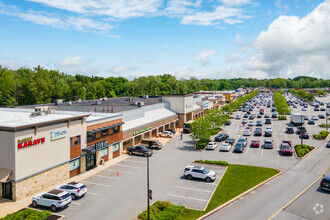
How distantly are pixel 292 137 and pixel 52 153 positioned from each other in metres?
52.0

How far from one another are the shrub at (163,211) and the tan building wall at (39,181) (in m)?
14.1

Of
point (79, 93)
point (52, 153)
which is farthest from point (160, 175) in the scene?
point (79, 93)

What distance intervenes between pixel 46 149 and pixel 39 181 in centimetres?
376

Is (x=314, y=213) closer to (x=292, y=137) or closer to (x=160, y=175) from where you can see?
(x=160, y=175)

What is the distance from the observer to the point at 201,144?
4969 centimetres

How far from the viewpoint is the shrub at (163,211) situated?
2197 centimetres

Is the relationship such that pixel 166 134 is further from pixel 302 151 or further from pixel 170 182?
pixel 302 151

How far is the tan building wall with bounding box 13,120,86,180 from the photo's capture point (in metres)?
26.7

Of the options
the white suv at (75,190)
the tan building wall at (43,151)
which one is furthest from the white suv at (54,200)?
the tan building wall at (43,151)

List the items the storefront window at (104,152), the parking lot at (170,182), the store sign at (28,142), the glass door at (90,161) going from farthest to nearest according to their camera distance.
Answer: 1. the storefront window at (104,152)
2. the glass door at (90,161)
3. the store sign at (28,142)
4. the parking lot at (170,182)

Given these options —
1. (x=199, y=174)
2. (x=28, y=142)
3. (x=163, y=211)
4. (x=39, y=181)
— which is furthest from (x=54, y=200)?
(x=199, y=174)

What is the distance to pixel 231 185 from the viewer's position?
3053 cm

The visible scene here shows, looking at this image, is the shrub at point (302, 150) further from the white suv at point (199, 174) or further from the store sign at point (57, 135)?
the store sign at point (57, 135)

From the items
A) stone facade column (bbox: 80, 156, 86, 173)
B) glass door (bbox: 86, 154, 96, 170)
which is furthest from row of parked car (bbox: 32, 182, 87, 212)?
glass door (bbox: 86, 154, 96, 170)
